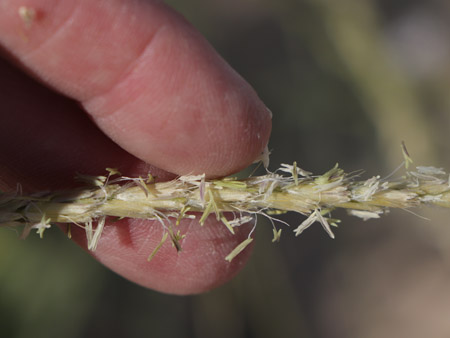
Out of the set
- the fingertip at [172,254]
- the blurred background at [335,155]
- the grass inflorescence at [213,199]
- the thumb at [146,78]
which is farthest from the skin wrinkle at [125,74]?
the blurred background at [335,155]

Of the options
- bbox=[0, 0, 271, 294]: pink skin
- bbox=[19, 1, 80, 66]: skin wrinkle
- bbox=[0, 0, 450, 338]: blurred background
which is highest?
bbox=[19, 1, 80, 66]: skin wrinkle

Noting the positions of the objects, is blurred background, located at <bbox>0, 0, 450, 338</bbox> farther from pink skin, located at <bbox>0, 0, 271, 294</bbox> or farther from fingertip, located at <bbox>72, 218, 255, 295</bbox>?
pink skin, located at <bbox>0, 0, 271, 294</bbox>

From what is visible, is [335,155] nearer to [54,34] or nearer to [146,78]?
[146,78]

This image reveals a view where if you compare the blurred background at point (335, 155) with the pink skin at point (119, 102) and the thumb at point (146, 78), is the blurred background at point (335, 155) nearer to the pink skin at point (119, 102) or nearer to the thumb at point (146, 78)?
the pink skin at point (119, 102)

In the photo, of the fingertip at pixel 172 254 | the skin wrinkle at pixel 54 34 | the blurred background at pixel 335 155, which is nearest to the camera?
the skin wrinkle at pixel 54 34

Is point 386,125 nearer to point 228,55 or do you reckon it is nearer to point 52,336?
point 228,55

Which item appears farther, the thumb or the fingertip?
the fingertip

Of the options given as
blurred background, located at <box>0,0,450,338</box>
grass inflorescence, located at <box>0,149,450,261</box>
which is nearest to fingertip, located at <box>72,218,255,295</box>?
grass inflorescence, located at <box>0,149,450,261</box>
